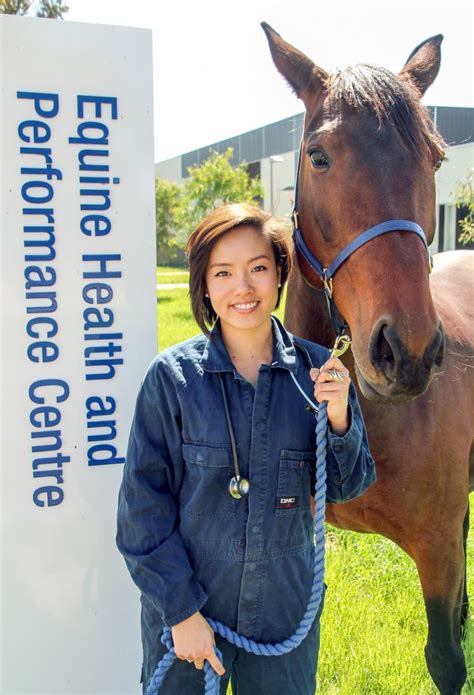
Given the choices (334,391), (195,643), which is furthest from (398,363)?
(195,643)

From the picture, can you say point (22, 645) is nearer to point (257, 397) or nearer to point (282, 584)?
point (282, 584)

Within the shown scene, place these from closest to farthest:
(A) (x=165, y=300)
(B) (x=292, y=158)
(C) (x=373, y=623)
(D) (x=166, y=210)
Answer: (C) (x=373, y=623), (A) (x=165, y=300), (B) (x=292, y=158), (D) (x=166, y=210)

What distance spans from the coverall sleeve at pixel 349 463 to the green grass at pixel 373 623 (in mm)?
1408

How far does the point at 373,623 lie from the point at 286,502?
1.79 meters

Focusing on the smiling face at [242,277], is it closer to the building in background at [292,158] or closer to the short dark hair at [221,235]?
the short dark hair at [221,235]

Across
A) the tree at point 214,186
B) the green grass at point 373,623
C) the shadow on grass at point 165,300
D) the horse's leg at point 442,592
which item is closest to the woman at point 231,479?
the horse's leg at point 442,592

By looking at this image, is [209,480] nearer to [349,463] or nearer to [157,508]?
[157,508]

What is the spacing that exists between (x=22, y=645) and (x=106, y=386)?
42.6 inches

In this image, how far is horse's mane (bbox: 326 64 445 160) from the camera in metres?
1.78

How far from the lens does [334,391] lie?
156 centimetres

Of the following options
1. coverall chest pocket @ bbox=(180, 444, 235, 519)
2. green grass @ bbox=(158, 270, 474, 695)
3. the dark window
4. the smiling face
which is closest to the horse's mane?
the smiling face

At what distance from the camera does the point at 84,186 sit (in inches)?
90.4

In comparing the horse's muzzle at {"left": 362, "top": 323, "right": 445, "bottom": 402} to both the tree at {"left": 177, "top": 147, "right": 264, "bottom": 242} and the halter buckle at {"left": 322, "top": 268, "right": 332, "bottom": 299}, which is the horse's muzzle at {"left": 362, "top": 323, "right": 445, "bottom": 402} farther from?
the tree at {"left": 177, "top": 147, "right": 264, "bottom": 242}

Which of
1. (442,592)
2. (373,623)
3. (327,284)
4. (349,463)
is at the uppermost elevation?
(327,284)
